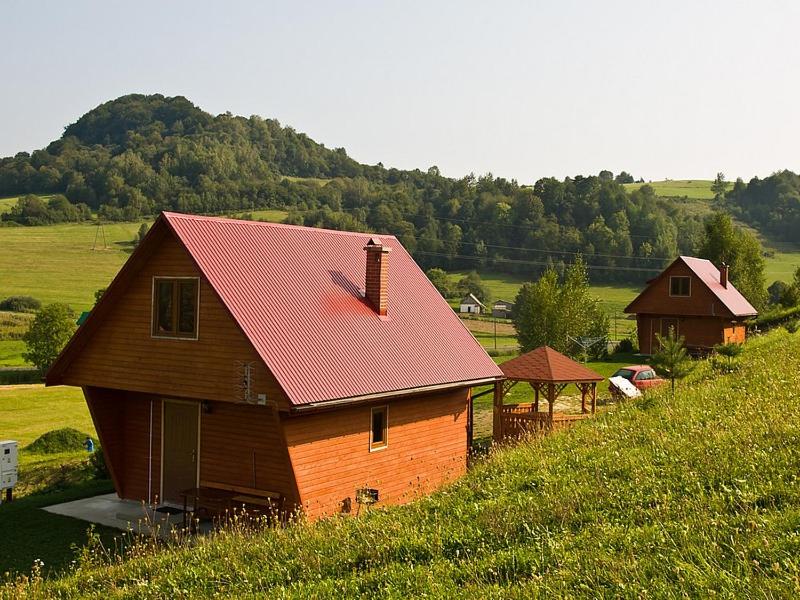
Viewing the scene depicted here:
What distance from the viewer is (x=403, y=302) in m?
21.0

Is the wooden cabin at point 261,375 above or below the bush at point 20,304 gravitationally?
above

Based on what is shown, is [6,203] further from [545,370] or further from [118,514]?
[118,514]

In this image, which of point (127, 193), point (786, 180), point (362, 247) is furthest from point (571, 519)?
point (786, 180)

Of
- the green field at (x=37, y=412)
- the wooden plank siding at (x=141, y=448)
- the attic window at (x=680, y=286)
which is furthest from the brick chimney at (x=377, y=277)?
the attic window at (x=680, y=286)

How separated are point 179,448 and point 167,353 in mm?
2308

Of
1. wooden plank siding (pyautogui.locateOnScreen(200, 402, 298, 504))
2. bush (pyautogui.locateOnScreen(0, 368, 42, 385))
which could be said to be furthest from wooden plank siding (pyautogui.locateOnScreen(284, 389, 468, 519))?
bush (pyautogui.locateOnScreen(0, 368, 42, 385))

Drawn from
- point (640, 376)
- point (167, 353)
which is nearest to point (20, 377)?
point (640, 376)

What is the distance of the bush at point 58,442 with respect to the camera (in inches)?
1049

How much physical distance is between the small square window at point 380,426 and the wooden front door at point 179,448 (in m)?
3.70

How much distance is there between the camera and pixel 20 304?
76.0 metres

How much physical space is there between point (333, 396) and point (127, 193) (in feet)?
385

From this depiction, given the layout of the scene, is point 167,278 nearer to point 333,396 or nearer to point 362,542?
point 333,396

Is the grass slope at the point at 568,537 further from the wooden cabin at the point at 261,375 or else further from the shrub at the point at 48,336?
the shrub at the point at 48,336

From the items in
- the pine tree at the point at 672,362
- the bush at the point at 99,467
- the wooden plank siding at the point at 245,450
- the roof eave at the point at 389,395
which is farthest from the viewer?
the pine tree at the point at 672,362
